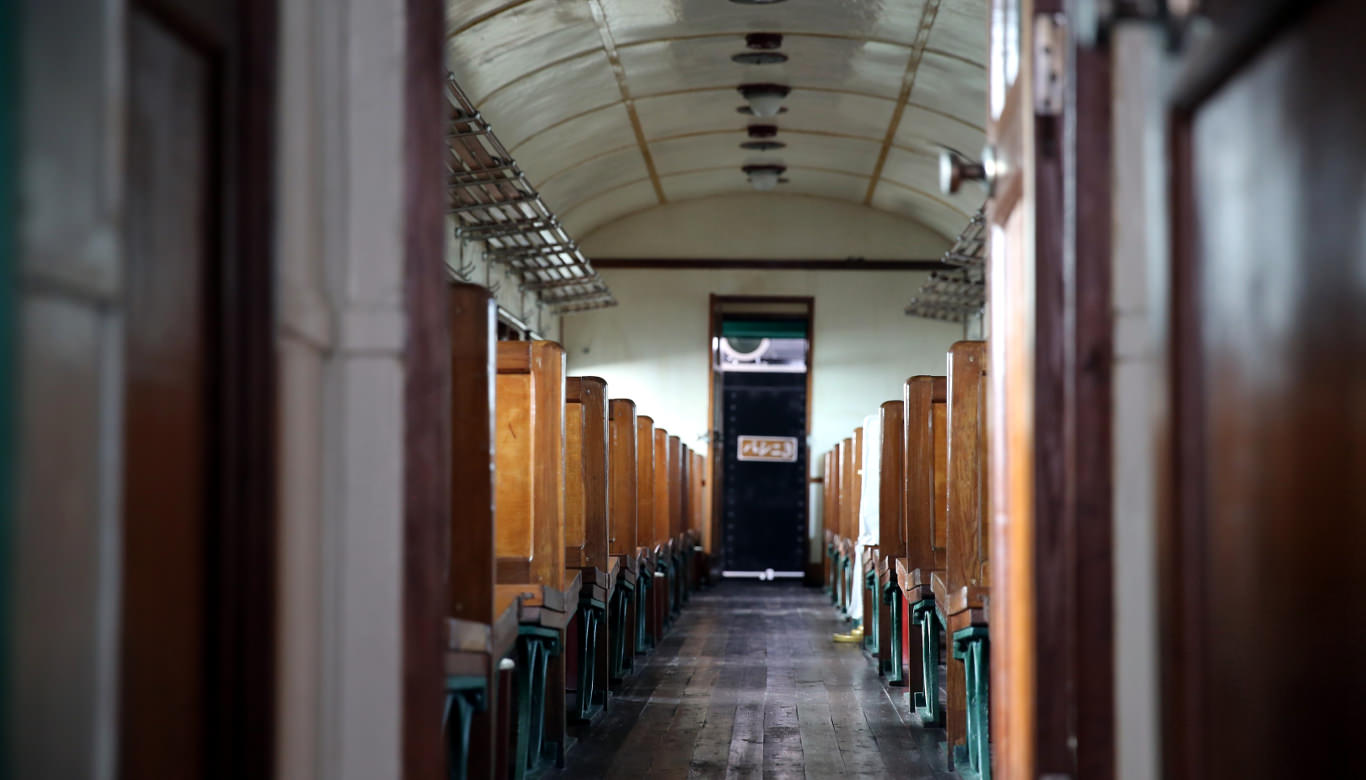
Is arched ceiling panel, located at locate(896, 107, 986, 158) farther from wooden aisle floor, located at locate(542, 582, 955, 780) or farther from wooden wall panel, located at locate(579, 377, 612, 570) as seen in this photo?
wooden wall panel, located at locate(579, 377, 612, 570)

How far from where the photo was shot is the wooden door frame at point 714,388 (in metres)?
16.8

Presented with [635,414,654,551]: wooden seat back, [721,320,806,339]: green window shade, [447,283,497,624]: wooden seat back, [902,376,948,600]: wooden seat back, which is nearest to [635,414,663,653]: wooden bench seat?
[635,414,654,551]: wooden seat back

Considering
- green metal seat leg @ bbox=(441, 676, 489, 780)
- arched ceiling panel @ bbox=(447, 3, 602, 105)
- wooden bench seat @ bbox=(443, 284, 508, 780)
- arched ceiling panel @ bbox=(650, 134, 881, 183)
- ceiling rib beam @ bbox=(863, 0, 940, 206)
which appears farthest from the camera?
arched ceiling panel @ bbox=(650, 134, 881, 183)

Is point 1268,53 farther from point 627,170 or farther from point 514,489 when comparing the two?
point 627,170

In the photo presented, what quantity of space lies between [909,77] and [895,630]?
5498 mm

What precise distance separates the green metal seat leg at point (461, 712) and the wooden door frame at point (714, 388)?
13.4m

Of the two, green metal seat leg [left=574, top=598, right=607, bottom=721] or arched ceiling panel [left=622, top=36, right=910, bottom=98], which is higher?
arched ceiling panel [left=622, top=36, right=910, bottom=98]

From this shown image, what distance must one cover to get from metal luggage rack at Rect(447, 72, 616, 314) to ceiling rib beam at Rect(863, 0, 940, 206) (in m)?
3.07

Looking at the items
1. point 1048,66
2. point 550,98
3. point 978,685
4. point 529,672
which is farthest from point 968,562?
point 550,98

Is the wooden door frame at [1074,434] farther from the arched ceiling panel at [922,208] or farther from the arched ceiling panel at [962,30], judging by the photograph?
the arched ceiling panel at [922,208]

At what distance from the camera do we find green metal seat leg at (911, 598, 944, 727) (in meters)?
5.96

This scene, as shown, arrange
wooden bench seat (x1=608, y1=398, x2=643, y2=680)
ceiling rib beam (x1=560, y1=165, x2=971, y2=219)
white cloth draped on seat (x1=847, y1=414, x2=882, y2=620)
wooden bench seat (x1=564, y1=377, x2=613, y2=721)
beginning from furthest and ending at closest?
ceiling rib beam (x1=560, y1=165, x2=971, y2=219) → white cloth draped on seat (x1=847, y1=414, x2=882, y2=620) → wooden bench seat (x1=608, y1=398, x2=643, y2=680) → wooden bench seat (x1=564, y1=377, x2=613, y2=721)

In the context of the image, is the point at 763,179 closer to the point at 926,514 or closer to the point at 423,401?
the point at 926,514

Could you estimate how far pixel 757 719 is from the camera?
6.37 metres
